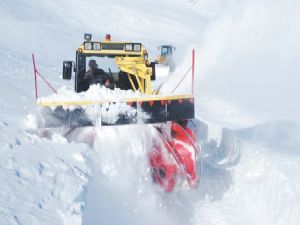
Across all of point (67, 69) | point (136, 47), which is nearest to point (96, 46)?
point (136, 47)

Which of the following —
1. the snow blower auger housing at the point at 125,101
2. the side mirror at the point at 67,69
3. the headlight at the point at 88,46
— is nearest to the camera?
the snow blower auger housing at the point at 125,101

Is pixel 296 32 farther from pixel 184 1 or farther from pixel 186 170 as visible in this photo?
pixel 184 1

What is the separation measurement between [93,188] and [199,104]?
7466mm

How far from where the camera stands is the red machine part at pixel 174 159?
7145 mm

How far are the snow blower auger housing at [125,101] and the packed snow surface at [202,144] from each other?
0.91 feet

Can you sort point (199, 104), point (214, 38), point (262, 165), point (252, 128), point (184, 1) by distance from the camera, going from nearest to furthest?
point (262, 165)
point (252, 128)
point (199, 104)
point (214, 38)
point (184, 1)

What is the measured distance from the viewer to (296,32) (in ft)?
59.1

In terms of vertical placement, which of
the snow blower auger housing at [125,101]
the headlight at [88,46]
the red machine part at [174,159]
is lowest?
the red machine part at [174,159]

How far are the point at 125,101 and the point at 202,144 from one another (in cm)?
343

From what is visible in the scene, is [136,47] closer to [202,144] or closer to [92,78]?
[92,78]

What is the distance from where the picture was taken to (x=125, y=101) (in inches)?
278

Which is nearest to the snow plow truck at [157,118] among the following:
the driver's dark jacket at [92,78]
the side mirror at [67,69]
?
the side mirror at [67,69]

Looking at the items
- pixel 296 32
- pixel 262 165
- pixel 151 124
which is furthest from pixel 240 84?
pixel 151 124

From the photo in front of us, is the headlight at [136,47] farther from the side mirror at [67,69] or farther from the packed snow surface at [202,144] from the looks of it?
the side mirror at [67,69]
